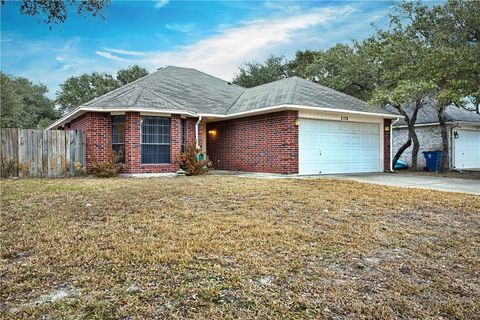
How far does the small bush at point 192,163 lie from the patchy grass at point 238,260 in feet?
20.1

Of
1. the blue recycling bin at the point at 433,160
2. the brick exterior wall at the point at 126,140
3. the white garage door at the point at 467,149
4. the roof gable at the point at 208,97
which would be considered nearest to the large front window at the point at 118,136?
the brick exterior wall at the point at 126,140

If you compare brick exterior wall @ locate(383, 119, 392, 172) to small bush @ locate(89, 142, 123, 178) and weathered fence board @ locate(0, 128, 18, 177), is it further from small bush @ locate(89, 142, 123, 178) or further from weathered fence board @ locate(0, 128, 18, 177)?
weathered fence board @ locate(0, 128, 18, 177)

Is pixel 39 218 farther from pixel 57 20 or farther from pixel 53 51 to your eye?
pixel 53 51

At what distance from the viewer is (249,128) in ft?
44.2

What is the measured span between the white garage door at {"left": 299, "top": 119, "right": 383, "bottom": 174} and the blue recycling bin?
341cm

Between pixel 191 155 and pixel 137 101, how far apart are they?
2.80 meters

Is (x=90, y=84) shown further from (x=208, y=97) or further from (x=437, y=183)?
(x=437, y=183)

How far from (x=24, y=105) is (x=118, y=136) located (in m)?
25.5

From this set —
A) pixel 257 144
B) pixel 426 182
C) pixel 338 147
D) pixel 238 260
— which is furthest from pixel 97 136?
pixel 426 182

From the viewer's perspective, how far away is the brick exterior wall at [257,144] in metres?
11.9

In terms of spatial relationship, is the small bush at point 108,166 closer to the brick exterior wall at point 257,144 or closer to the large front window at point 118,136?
the large front window at point 118,136

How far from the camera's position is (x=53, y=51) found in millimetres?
14656

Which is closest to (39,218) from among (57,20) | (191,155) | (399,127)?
(57,20)

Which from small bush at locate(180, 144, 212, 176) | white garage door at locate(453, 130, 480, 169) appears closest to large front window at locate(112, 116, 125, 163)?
small bush at locate(180, 144, 212, 176)
